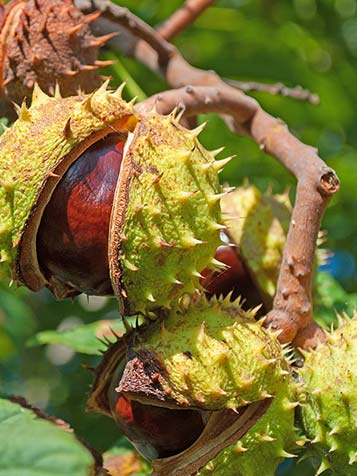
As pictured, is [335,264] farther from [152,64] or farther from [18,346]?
[18,346]

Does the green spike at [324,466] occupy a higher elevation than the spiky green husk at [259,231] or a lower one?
lower

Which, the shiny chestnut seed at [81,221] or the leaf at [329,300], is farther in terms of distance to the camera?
the leaf at [329,300]

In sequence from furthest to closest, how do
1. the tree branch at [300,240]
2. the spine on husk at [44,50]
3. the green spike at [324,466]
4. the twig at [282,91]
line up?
1. the twig at [282,91]
2. the spine on husk at [44,50]
3. the tree branch at [300,240]
4. the green spike at [324,466]

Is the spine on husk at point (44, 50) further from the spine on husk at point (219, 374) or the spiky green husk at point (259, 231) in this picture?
the spine on husk at point (219, 374)

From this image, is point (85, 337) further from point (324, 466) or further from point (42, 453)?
point (42, 453)

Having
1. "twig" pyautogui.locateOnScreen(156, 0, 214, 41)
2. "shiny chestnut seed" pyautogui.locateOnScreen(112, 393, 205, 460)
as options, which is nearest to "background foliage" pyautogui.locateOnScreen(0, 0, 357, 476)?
"twig" pyautogui.locateOnScreen(156, 0, 214, 41)

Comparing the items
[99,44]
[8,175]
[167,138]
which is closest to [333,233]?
[99,44]

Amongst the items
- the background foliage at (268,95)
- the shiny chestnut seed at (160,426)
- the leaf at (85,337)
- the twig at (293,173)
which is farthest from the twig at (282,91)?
the shiny chestnut seed at (160,426)
